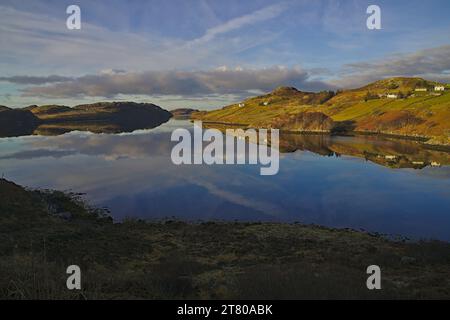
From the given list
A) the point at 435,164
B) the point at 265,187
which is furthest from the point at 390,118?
the point at 265,187

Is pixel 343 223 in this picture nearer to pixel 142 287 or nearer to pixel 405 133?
pixel 142 287

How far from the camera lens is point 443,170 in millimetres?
57406

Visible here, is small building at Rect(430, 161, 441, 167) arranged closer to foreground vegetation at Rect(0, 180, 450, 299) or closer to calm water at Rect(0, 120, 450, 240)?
calm water at Rect(0, 120, 450, 240)

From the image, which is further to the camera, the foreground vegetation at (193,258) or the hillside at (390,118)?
the hillside at (390,118)

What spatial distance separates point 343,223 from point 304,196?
987cm

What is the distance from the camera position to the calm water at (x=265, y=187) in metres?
32.8

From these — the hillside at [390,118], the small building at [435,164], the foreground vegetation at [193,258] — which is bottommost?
the foreground vegetation at [193,258]

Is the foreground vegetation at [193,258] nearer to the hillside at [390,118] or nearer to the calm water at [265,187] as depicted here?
the calm water at [265,187]

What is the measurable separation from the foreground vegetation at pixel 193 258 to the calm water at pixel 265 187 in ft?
14.3

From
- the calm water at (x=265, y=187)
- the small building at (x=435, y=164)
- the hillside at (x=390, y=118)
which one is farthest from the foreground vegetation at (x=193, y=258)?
the hillside at (x=390, y=118)

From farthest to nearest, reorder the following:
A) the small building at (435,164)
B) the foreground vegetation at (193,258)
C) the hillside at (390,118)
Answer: the hillside at (390,118) < the small building at (435,164) < the foreground vegetation at (193,258)

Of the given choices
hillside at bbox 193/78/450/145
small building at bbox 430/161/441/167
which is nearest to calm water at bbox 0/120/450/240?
small building at bbox 430/161/441/167

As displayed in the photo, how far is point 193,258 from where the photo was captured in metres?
20.0
